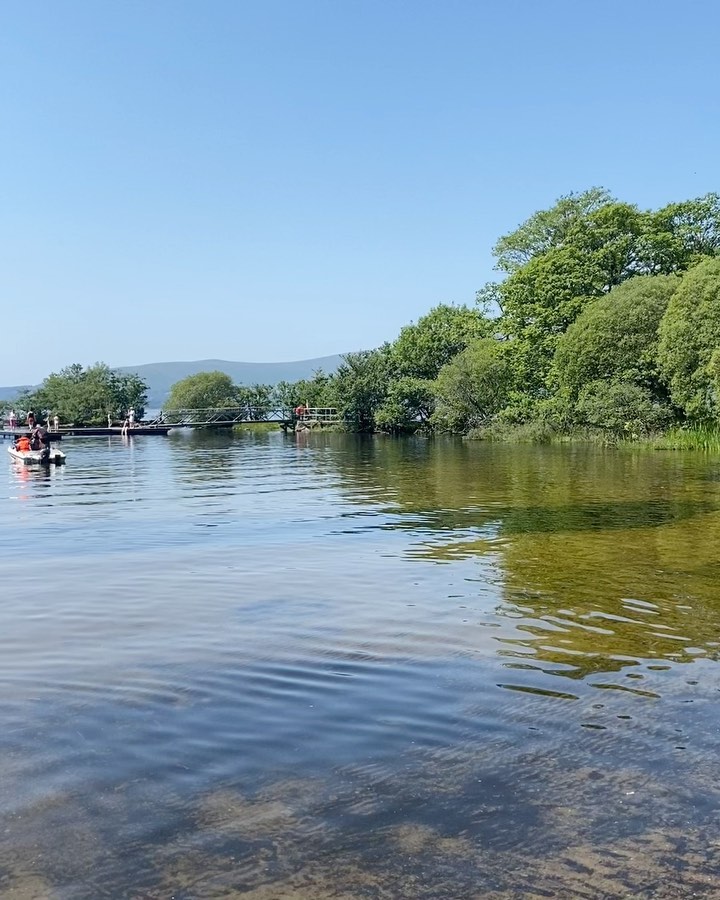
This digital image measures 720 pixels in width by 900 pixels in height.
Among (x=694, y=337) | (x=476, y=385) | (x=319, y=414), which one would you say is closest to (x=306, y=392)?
(x=319, y=414)

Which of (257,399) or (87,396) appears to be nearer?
(87,396)

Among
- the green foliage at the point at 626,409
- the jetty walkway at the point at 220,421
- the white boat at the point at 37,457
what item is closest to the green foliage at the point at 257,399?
the jetty walkway at the point at 220,421

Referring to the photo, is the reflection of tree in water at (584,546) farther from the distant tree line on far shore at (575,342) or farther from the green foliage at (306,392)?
the green foliage at (306,392)

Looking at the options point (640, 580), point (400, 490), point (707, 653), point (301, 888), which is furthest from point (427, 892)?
point (400, 490)

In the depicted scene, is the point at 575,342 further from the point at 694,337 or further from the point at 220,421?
the point at 220,421

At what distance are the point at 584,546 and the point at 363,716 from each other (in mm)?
8351

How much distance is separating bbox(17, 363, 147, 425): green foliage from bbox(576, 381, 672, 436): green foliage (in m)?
58.1

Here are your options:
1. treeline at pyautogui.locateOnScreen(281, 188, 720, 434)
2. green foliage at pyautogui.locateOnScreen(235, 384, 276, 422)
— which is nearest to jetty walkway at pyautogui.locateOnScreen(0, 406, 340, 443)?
green foliage at pyautogui.locateOnScreen(235, 384, 276, 422)

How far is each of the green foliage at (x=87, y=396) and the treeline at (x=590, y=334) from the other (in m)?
34.6

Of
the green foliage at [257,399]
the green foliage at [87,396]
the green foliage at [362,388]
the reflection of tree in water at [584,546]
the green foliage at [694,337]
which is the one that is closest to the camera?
the reflection of tree in water at [584,546]

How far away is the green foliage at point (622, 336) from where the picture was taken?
4372 cm

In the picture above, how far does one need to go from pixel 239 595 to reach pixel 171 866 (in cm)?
644

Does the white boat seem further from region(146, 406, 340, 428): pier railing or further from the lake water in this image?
region(146, 406, 340, 428): pier railing

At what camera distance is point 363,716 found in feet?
19.9
